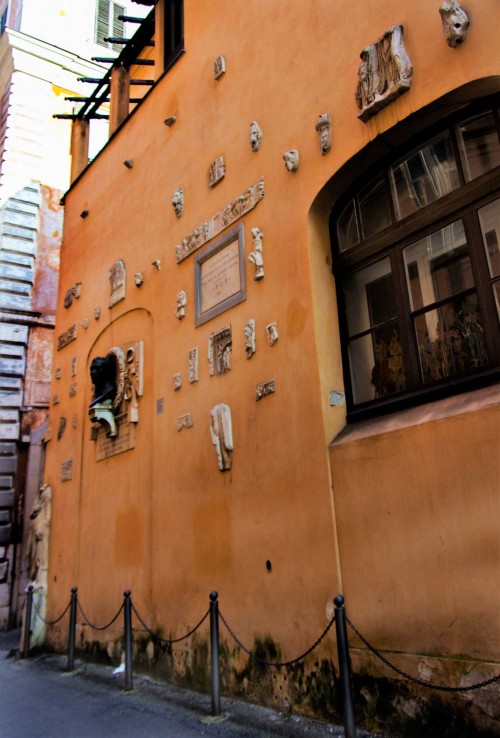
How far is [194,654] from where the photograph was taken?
6.08m

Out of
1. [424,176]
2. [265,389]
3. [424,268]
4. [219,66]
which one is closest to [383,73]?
[424,176]

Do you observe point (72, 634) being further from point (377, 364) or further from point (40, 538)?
point (377, 364)

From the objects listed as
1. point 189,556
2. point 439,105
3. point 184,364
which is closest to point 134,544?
point 189,556

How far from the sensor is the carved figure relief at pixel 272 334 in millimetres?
5816

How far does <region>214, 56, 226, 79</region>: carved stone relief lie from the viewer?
7.43 m

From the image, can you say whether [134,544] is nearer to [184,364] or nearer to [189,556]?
[189,556]

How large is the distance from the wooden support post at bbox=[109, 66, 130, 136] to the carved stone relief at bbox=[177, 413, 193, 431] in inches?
243

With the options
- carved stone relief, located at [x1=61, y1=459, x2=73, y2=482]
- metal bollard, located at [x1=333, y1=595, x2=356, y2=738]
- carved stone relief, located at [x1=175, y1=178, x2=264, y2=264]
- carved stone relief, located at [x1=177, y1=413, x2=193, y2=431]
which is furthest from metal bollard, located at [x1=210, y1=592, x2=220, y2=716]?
carved stone relief, located at [x1=61, y1=459, x2=73, y2=482]

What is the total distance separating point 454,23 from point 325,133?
1401 mm

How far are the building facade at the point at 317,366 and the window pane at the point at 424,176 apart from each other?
0.06 feet

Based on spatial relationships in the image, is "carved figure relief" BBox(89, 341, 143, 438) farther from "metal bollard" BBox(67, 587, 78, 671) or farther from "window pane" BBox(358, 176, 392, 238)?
"window pane" BBox(358, 176, 392, 238)

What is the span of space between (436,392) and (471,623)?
5.34ft

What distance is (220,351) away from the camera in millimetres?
6605

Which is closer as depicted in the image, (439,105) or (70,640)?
(439,105)
